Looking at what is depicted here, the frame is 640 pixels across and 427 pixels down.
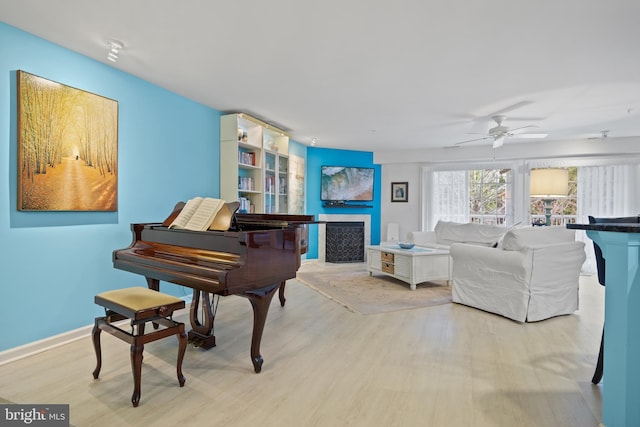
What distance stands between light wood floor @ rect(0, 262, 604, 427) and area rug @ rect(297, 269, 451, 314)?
1.91ft

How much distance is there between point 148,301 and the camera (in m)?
2.07

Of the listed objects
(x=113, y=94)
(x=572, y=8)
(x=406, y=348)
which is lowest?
(x=406, y=348)

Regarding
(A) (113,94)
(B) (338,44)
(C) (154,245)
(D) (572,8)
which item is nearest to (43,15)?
(A) (113,94)

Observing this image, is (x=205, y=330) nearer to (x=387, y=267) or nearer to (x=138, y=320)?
(x=138, y=320)

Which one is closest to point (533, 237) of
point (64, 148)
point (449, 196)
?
point (449, 196)

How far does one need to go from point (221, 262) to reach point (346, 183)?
214 inches

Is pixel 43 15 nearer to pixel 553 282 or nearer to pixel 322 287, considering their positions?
pixel 322 287

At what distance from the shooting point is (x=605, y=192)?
5953 mm

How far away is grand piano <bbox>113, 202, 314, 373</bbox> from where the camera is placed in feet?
6.62

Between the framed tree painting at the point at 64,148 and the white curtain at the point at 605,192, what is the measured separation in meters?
7.39

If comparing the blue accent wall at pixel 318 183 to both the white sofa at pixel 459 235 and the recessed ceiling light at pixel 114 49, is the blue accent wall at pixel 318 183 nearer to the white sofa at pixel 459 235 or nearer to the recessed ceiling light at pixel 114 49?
the white sofa at pixel 459 235

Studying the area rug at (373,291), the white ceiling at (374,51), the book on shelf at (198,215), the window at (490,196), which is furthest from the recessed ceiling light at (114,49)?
the window at (490,196)

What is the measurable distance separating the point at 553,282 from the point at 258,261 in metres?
3.07

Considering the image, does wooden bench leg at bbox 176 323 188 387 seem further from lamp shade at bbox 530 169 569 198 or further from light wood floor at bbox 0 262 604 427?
lamp shade at bbox 530 169 569 198
